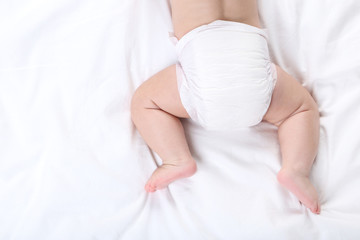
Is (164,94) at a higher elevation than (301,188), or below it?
higher

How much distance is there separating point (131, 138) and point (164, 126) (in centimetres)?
11

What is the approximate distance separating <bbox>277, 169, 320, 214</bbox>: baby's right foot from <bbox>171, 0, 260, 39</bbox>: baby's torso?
17.3 inches

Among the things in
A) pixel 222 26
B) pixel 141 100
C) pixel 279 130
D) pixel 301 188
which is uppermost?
pixel 222 26

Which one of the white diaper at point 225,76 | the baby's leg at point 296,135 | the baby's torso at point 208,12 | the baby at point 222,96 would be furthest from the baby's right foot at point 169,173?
the baby's torso at point 208,12

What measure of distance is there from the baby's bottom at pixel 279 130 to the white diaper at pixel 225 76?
0.04m

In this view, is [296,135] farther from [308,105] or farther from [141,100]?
[141,100]

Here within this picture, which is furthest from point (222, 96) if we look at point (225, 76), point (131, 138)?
point (131, 138)

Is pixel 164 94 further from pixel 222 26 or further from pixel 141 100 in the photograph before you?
pixel 222 26

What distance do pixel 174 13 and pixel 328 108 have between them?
0.53 metres

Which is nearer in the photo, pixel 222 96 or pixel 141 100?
pixel 222 96

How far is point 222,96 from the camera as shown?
102 cm

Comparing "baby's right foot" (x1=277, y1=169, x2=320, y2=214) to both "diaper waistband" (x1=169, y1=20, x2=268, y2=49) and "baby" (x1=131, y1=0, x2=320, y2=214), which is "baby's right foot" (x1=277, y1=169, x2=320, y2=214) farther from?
"diaper waistband" (x1=169, y1=20, x2=268, y2=49)

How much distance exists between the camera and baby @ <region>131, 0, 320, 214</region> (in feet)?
3.37

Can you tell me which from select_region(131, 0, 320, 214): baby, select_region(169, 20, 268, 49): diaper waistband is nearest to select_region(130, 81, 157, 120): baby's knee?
select_region(131, 0, 320, 214): baby
